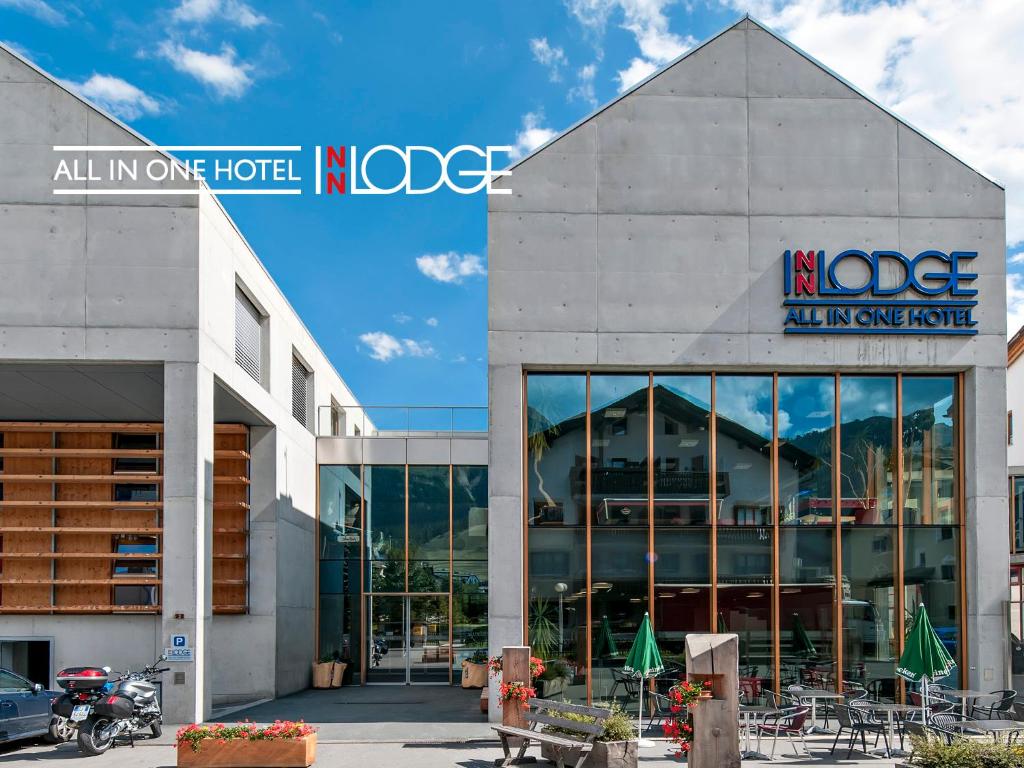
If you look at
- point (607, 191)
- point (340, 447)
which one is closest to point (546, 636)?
point (607, 191)

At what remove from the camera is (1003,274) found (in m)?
17.9

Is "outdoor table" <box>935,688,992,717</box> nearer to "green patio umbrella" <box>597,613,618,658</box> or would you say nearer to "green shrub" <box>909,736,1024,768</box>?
"green shrub" <box>909,736,1024,768</box>

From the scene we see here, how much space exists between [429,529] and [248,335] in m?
8.36

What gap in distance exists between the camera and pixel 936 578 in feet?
57.6

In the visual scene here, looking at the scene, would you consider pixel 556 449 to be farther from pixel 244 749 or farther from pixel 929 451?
pixel 244 749

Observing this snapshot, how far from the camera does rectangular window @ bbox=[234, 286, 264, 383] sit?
2128 centimetres

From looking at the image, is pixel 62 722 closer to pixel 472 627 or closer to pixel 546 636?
pixel 546 636

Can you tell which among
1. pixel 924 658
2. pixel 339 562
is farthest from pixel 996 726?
pixel 339 562

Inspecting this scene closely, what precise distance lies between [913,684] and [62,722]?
1425cm

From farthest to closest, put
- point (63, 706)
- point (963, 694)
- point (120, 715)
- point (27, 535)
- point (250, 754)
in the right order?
point (27, 535) → point (63, 706) → point (963, 694) → point (120, 715) → point (250, 754)

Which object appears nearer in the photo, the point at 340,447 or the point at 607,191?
the point at 607,191

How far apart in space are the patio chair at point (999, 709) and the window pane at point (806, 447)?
3.77m

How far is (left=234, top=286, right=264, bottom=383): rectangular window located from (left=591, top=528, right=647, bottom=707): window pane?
889 cm

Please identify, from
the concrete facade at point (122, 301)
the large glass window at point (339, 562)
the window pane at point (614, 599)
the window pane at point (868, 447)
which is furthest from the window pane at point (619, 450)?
the large glass window at point (339, 562)
